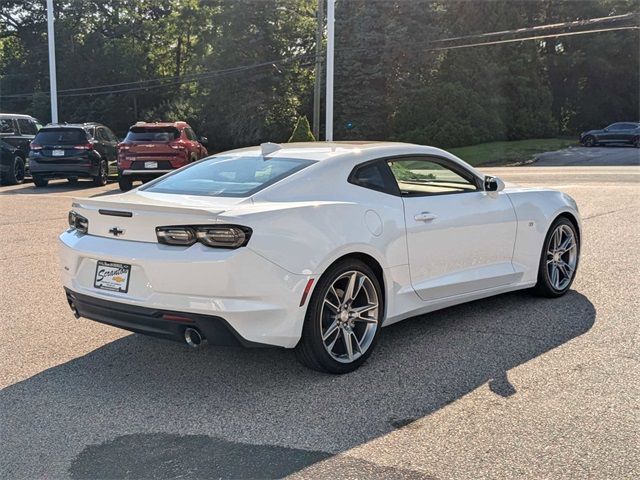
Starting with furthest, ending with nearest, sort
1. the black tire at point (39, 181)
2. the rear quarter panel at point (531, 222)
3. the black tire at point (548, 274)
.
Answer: the black tire at point (39, 181) → the black tire at point (548, 274) → the rear quarter panel at point (531, 222)

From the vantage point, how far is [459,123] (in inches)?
1665

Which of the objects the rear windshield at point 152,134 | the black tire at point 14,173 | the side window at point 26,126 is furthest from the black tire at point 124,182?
the side window at point 26,126

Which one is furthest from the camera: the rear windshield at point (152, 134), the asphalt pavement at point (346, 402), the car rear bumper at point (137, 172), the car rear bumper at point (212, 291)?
the rear windshield at point (152, 134)

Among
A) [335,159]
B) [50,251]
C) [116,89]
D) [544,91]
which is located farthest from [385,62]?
[335,159]

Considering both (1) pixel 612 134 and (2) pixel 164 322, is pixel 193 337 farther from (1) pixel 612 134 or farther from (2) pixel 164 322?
(1) pixel 612 134

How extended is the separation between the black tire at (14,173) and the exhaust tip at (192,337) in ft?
57.6

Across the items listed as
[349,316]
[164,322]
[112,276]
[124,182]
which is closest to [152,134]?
[124,182]

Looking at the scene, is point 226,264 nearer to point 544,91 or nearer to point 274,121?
point 274,121

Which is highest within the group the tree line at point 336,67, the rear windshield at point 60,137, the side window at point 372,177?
the tree line at point 336,67

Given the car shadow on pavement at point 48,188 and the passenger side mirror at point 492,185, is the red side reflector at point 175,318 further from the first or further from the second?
the car shadow on pavement at point 48,188

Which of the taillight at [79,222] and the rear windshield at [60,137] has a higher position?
the rear windshield at [60,137]

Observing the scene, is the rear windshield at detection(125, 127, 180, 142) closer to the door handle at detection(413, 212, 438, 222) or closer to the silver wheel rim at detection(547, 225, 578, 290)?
the silver wheel rim at detection(547, 225, 578, 290)

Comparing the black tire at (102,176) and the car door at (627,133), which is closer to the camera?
the black tire at (102,176)

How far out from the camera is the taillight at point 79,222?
4.55 m
